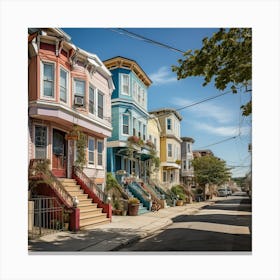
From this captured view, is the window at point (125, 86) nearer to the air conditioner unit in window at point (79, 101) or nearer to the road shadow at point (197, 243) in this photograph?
the air conditioner unit in window at point (79, 101)

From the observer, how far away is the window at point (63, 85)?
23.7 ft

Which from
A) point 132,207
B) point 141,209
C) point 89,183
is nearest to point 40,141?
point 89,183

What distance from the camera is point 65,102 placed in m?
7.30

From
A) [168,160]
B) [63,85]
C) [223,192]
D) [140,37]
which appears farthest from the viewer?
[223,192]

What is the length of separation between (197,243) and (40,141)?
14.3 feet

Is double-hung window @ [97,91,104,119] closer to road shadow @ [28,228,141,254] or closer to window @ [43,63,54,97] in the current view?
window @ [43,63,54,97]

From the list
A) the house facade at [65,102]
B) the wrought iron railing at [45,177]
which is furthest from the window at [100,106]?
the wrought iron railing at [45,177]

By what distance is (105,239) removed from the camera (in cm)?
617

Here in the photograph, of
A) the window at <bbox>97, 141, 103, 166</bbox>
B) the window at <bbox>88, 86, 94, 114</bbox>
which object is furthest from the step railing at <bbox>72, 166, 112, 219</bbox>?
the window at <bbox>88, 86, 94, 114</bbox>

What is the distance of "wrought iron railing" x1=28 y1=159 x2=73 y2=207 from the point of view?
6.47m

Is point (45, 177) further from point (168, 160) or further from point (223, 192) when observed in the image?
point (223, 192)
